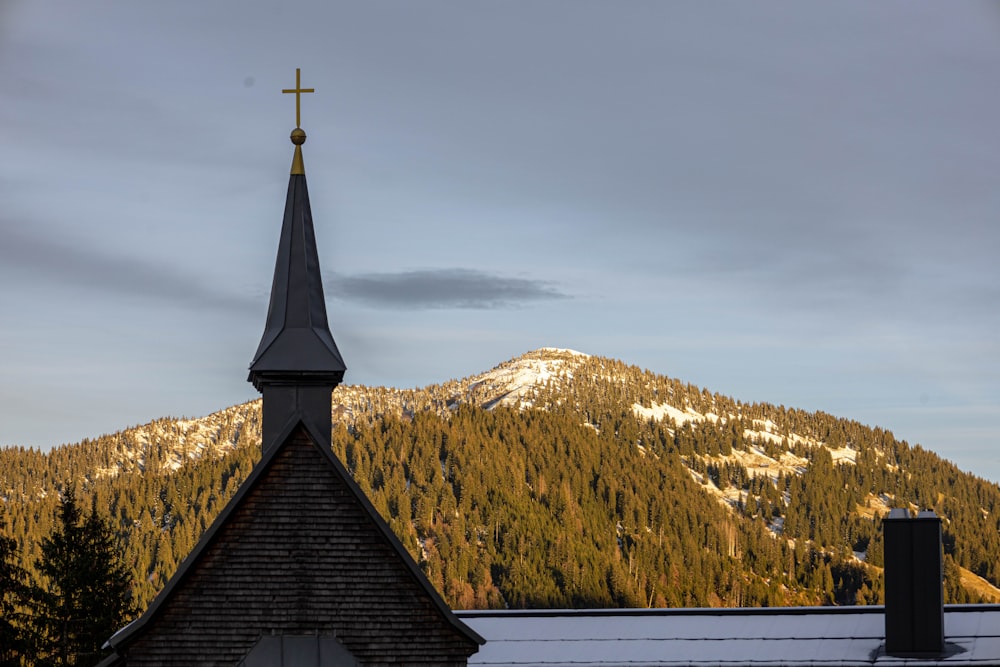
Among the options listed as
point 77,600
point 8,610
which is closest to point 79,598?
point 77,600

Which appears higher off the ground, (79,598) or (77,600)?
(79,598)

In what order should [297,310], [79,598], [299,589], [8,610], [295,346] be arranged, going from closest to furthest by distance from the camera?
[299,589]
[295,346]
[297,310]
[8,610]
[79,598]

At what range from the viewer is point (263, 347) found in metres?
26.4

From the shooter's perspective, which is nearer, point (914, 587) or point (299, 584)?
point (299, 584)

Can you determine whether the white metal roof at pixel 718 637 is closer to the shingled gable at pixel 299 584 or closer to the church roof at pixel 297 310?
the shingled gable at pixel 299 584

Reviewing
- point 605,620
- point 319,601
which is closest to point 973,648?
point 605,620

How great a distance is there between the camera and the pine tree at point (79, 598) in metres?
60.6

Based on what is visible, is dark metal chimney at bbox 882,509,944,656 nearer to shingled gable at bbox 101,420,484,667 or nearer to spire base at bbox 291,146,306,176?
shingled gable at bbox 101,420,484,667

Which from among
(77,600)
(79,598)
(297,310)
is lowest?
Answer: (77,600)

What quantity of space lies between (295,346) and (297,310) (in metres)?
0.98

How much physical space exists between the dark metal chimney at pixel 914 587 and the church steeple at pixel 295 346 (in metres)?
12.5

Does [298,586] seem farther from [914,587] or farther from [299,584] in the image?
[914,587]

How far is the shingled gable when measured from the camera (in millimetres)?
23578

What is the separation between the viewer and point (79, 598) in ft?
204
